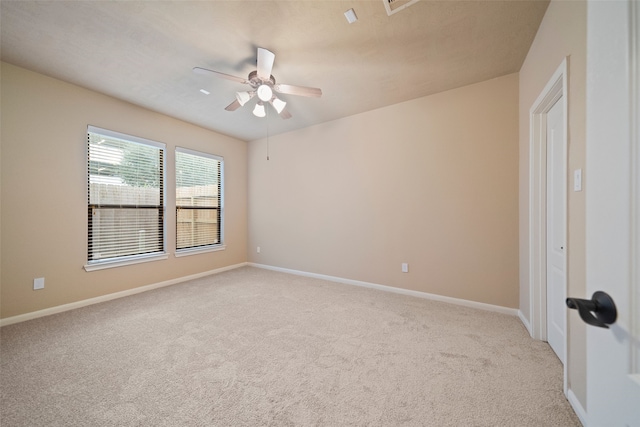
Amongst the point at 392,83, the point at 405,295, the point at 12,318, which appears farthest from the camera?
the point at 405,295

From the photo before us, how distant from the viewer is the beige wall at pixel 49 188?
253 centimetres

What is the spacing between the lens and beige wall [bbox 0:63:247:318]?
2.53 meters

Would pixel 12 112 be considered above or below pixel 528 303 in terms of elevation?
above

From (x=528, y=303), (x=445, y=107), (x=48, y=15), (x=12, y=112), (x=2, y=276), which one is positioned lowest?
(x=528, y=303)

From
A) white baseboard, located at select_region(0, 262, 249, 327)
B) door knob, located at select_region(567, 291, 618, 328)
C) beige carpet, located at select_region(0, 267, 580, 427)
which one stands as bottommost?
beige carpet, located at select_region(0, 267, 580, 427)

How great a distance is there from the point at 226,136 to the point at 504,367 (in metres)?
5.16

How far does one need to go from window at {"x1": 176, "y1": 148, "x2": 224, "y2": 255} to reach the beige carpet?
4.95 ft

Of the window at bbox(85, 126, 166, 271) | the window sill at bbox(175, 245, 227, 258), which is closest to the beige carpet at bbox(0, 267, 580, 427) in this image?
the window at bbox(85, 126, 166, 271)

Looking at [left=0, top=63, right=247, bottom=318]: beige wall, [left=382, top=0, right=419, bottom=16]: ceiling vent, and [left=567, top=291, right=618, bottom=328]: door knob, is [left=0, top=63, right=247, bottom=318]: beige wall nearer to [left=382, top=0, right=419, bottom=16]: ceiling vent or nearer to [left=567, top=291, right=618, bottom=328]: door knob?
[left=382, top=0, right=419, bottom=16]: ceiling vent

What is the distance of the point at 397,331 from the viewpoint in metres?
2.37

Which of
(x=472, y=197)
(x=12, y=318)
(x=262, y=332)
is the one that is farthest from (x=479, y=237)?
(x=12, y=318)

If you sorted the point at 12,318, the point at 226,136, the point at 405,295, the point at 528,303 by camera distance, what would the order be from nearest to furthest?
1. the point at 528,303
2. the point at 12,318
3. the point at 405,295
4. the point at 226,136

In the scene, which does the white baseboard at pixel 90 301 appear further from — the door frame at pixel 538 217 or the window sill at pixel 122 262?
the door frame at pixel 538 217

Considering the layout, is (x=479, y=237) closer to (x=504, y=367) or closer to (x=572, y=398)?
(x=504, y=367)
